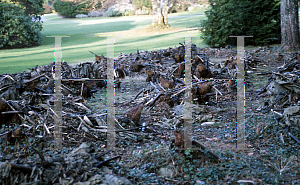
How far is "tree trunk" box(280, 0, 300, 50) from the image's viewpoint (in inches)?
459

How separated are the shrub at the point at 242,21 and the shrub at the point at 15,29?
11105 millimetres

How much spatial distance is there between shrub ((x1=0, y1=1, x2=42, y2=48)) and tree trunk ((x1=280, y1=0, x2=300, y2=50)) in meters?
14.5

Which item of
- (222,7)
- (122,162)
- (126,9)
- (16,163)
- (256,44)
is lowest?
(122,162)

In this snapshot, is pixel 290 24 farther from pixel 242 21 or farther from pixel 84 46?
pixel 84 46

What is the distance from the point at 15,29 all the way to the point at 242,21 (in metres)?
13.1

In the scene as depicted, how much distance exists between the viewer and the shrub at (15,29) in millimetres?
18141

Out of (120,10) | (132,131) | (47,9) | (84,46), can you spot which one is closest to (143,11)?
(120,10)

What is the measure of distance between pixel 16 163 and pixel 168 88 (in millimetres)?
3961

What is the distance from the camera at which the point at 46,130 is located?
4414mm

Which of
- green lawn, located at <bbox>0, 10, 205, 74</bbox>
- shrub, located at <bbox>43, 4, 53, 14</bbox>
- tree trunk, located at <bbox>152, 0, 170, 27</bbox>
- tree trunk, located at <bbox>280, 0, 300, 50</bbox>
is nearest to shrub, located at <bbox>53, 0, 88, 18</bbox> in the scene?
shrub, located at <bbox>43, 4, 53, 14</bbox>

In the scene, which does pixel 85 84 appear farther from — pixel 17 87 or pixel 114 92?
pixel 17 87

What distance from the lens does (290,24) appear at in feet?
38.9

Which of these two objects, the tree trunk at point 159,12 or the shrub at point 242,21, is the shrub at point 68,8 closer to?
the tree trunk at point 159,12

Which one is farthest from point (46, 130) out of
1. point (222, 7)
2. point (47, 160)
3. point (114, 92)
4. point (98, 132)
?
point (222, 7)
